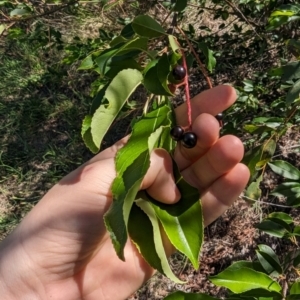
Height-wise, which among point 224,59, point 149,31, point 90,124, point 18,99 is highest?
point 149,31

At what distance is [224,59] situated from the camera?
242cm

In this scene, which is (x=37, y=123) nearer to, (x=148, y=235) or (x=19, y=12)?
(x=19, y=12)

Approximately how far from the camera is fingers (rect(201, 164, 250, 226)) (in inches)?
55.0

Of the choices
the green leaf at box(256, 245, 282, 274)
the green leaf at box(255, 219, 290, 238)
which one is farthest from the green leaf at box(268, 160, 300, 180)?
the green leaf at box(256, 245, 282, 274)

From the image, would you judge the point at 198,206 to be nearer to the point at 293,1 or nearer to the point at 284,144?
the point at 293,1

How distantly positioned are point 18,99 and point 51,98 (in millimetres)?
225

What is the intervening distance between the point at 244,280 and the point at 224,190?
0.35m

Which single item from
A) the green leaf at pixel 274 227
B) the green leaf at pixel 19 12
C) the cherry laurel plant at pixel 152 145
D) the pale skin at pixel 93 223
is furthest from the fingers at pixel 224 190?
the green leaf at pixel 19 12

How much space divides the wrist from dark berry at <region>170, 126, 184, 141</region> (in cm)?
72

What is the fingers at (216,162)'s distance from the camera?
1.30 m

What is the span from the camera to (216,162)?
4.40 feet

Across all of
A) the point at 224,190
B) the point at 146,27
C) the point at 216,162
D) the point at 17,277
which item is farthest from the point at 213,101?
the point at 17,277

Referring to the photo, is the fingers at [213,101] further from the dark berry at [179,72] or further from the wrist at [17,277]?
the wrist at [17,277]

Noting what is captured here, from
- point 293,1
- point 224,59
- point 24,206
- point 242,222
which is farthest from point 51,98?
point 293,1
